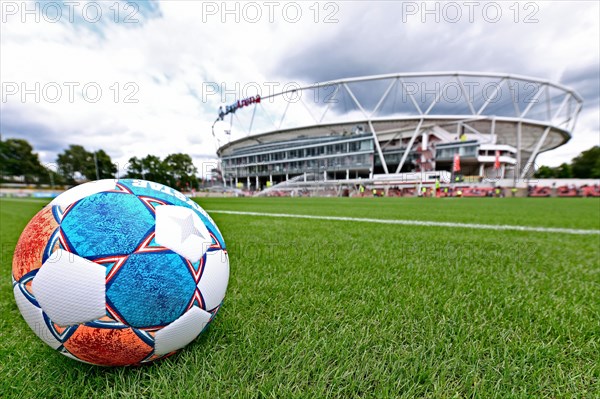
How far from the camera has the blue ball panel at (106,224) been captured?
1.07m

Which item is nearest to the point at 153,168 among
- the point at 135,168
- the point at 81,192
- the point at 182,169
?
the point at 135,168

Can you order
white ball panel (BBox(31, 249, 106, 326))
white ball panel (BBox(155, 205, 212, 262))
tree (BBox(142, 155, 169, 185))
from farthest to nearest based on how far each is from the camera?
tree (BBox(142, 155, 169, 185)) → white ball panel (BBox(155, 205, 212, 262)) → white ball panel (BBox(31, 249, 106, 326))

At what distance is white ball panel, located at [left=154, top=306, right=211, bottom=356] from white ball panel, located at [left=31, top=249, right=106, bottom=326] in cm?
26

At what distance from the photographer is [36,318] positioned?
1.11 meters

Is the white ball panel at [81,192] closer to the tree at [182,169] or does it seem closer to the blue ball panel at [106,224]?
the blue ball panel at [106,224]

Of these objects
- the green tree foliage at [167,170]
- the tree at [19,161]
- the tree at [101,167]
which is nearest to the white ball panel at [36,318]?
the green tree foliage at [167,170]

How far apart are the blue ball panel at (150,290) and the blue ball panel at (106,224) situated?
0.09 m

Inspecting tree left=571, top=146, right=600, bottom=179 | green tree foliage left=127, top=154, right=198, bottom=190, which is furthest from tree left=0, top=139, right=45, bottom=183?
tree left=571, top=146, right=600, bottom=179

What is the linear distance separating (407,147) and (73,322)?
61491mm

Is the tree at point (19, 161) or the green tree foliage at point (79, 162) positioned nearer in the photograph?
the tree at point (19, 161)

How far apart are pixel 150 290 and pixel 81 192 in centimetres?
63

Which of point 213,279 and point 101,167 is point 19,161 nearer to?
point 101,167

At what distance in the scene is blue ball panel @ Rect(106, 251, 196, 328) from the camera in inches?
41.1

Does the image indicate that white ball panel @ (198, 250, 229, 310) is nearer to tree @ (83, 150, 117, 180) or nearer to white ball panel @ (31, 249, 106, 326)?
white ball panel @ (31, 249, 106, 326)
